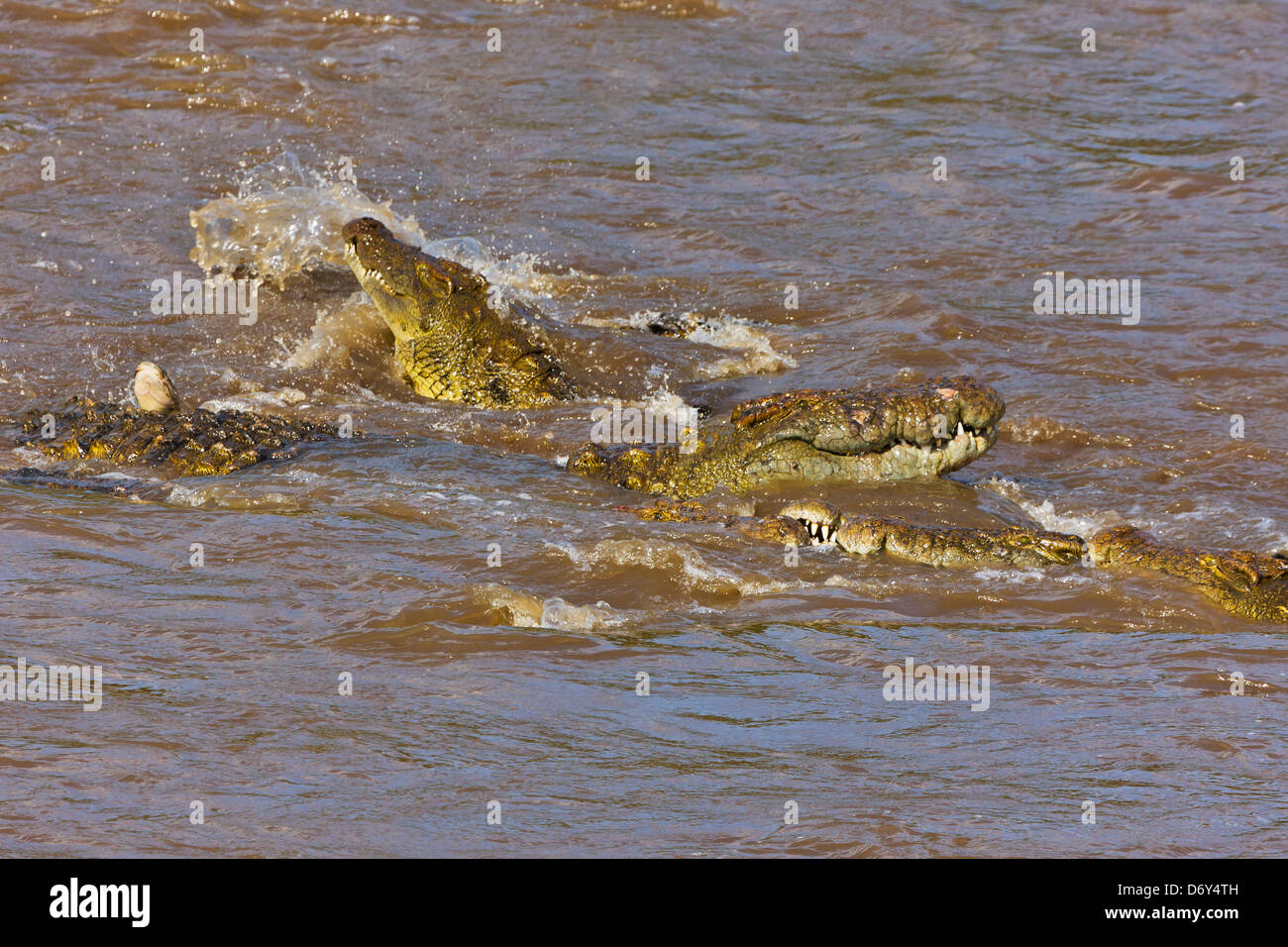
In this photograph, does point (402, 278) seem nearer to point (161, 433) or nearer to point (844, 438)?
point (161, 433)

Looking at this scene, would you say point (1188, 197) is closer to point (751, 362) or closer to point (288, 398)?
point (751, 362)

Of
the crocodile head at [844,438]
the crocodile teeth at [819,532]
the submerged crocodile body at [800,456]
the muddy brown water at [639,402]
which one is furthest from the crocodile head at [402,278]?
Answer: the crocodile teeth at [819,532]

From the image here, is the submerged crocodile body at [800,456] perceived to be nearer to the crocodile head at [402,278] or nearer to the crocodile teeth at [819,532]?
the crocodile teeth at [819,532]

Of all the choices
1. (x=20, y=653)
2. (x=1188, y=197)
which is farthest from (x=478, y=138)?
(x=20, y=653)

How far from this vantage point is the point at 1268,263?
930cm

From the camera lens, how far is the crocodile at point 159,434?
5.95 m

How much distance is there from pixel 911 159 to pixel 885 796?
8.58 m

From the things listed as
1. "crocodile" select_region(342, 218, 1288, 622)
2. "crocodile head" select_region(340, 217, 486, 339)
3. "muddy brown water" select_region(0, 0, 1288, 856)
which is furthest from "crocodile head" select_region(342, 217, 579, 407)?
"crocodile" select_region(342, 218, 1288, 622)

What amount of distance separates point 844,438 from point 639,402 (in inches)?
72.5

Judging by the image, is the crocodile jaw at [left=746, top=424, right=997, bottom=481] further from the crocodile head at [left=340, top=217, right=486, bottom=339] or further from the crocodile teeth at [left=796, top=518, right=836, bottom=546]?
the crocodile head at [left=340, top=217, right=486, bottom=339]

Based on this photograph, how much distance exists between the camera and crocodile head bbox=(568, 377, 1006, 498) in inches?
218

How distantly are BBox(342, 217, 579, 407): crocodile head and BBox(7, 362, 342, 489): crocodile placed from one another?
96 cm

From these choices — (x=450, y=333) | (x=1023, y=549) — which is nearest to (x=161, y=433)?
(x=450, y=333)
